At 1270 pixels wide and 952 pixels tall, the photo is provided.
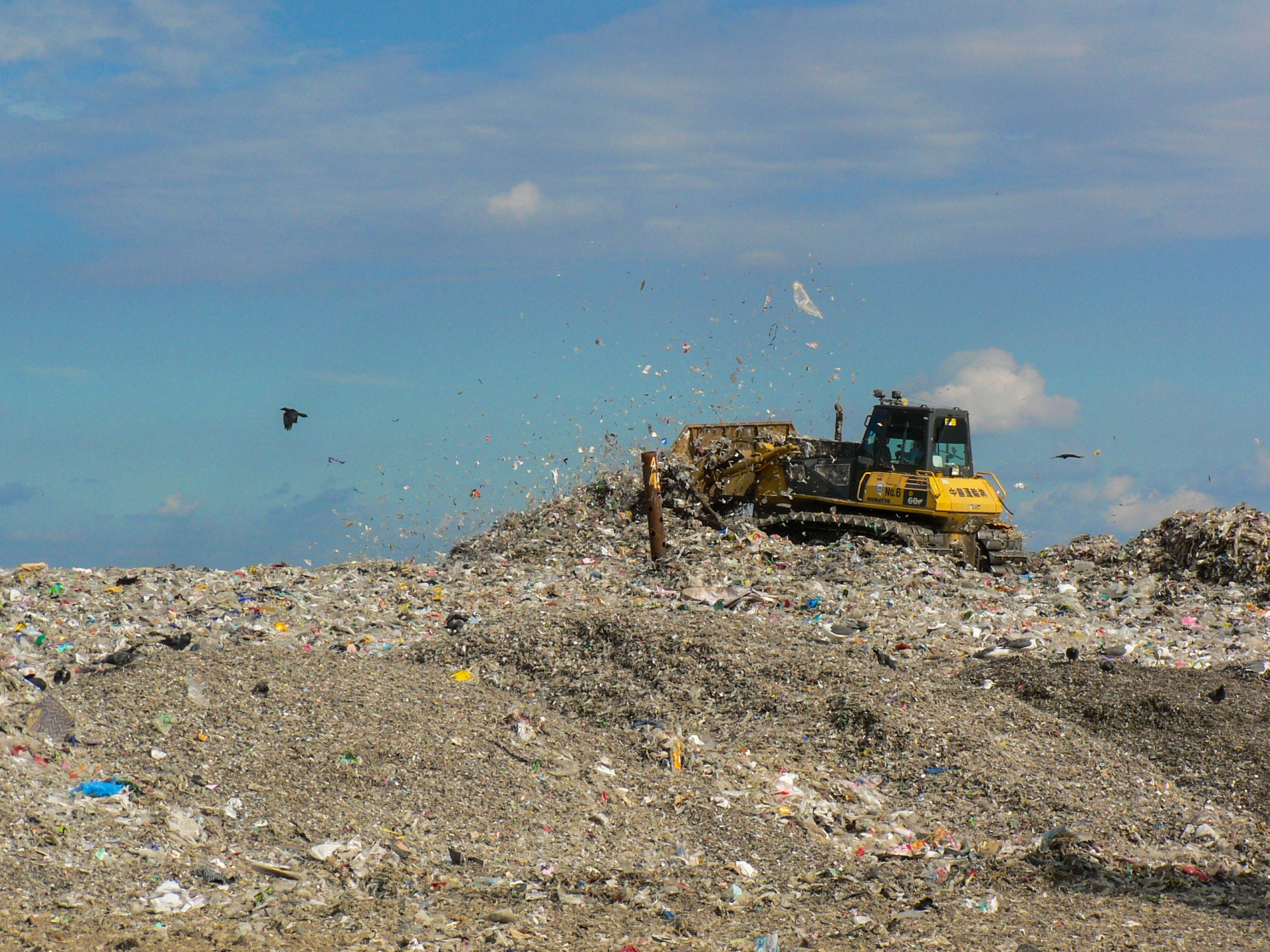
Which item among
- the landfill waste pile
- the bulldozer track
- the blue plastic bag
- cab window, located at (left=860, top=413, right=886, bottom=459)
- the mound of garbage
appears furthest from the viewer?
cab window, located at (left=860, top=413, right=886, bottom=459)

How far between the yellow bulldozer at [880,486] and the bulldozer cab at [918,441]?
0.01 m

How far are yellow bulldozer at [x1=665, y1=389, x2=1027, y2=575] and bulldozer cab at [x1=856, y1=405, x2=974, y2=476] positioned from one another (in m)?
0.01

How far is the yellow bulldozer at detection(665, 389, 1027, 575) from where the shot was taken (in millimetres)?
15977

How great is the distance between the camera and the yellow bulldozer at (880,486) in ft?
52.4

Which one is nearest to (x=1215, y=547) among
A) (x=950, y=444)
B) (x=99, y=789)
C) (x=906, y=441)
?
(x=950, y=444)

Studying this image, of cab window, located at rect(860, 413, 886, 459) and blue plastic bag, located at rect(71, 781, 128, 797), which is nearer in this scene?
blue plastic bag, located at rect(71, 781, 128, 797)

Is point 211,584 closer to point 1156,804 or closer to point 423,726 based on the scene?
point 423,726

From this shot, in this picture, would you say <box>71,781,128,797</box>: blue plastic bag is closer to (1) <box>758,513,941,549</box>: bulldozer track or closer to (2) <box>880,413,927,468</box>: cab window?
(1) <box>758,513,941,549</box>: bulldozer track

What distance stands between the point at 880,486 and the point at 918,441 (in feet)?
2.74

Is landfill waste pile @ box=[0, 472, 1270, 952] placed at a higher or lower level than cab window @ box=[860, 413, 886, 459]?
lower

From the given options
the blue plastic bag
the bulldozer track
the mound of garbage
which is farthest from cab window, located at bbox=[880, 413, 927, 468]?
the blue plastic bag

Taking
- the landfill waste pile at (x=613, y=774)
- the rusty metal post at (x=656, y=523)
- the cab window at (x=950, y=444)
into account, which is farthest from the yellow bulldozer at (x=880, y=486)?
the landfill waste pile at (x=613, y=774)

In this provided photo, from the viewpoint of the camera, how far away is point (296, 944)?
5.48m

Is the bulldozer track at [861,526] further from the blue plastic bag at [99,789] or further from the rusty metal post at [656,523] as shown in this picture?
the blue plastic bag at [99,789]
